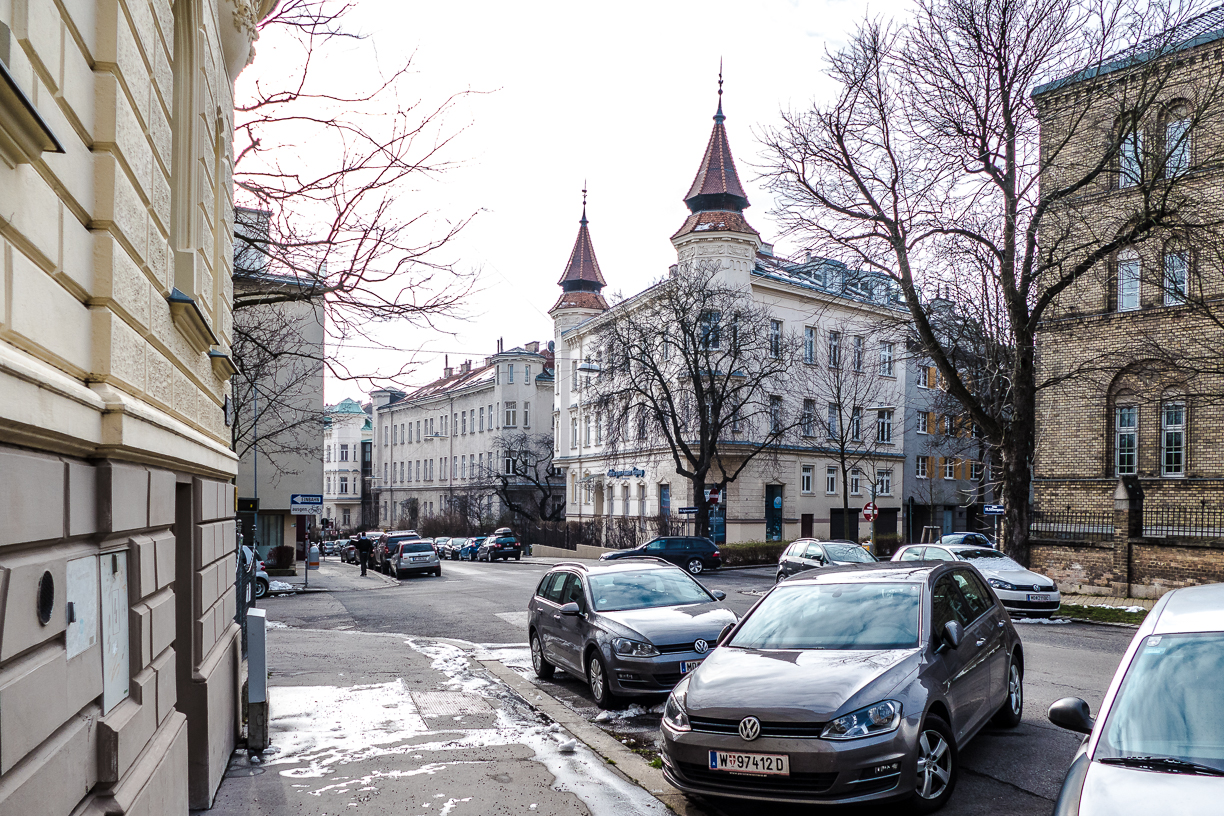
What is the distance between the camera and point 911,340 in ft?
75.8

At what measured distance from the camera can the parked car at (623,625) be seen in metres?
9.82

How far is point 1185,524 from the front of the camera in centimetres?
2239

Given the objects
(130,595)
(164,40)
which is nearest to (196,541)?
(130,595)

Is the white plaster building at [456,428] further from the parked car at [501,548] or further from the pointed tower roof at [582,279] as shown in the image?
the parked car at [501,548]

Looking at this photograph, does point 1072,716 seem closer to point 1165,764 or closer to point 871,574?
point 1165,764

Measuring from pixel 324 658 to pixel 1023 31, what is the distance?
18.0 metres

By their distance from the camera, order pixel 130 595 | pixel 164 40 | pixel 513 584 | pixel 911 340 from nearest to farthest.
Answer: pixel 130 595 < pixel 164 40 < pixel 911 340 < pixel 513 584

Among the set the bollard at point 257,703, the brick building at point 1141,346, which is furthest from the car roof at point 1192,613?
the brick building at point 1141,346

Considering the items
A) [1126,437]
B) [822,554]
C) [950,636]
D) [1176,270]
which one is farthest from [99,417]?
[1126,437]

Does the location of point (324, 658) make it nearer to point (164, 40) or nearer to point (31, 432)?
point (164, 40)

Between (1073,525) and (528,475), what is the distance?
161 feet

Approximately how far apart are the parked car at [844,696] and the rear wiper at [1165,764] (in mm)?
1897

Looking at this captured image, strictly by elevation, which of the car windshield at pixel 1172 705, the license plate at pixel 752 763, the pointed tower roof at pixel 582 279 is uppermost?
the pointed tower roof at pixel 582 279

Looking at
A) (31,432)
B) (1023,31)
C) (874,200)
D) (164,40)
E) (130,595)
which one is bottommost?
(130,595)
